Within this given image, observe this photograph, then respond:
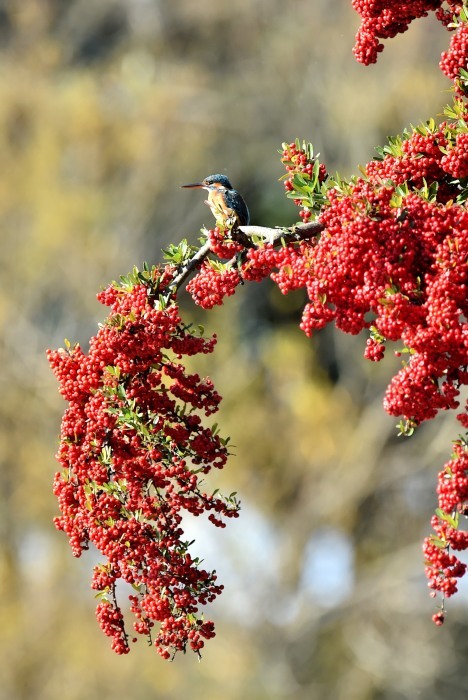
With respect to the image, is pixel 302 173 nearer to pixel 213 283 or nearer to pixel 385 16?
pixel 213 283

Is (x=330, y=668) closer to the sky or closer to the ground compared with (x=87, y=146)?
closer to the ground

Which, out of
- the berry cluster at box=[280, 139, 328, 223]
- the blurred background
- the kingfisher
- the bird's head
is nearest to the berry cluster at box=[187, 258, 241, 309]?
the berry cluster at box=[280, 139, 328, 223]

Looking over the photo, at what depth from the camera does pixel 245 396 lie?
18875mm

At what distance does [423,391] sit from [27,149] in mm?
18873

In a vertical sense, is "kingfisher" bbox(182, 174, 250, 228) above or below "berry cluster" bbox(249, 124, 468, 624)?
above

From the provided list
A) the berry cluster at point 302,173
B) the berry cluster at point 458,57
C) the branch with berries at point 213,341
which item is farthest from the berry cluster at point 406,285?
the berry cluster at point 458,57

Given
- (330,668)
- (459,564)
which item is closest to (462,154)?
(459,564)

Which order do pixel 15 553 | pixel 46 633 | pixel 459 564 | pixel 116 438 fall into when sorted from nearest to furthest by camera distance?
1. pixel 459 564
2. pixel 116 438
3. pixel 46 633
4. pixel 15 553

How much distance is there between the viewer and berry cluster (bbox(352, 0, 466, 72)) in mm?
4488

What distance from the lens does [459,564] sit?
138 inches

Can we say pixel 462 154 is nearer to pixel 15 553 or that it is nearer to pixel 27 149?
pixel 15 553

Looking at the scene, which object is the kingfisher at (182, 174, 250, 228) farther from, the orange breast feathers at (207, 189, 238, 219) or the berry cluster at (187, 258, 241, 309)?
the berry cluster at (187, 258, 241, 309)

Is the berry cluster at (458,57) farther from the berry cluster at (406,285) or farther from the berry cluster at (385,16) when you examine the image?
the berry cluster at (406,285)

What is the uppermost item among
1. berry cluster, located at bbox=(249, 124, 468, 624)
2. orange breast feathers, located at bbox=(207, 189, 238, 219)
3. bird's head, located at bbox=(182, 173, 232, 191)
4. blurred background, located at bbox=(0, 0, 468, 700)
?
blurred background, located at bbox=(0, 0, 468, 700)
